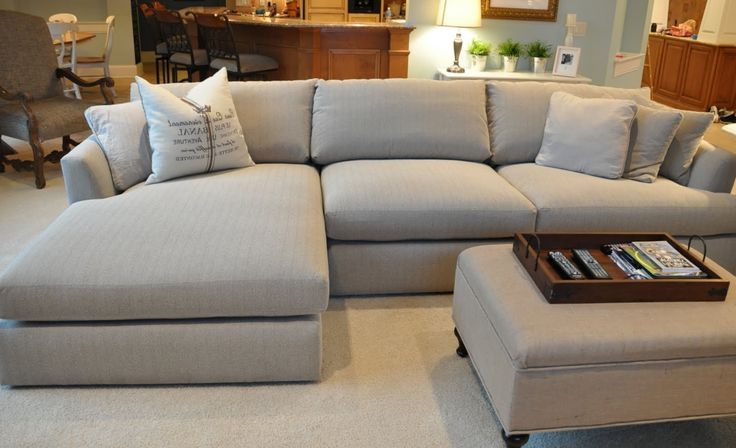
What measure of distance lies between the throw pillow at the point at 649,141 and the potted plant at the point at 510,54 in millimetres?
1898

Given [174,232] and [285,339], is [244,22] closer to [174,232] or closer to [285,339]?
[174,232]

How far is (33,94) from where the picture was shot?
14.8ft

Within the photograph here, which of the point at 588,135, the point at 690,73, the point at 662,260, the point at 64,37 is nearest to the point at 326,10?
the point at 64,37

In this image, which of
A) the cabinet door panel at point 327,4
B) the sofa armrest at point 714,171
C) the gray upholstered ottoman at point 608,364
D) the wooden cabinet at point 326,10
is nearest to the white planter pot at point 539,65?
the sofa armrest at point 714,171

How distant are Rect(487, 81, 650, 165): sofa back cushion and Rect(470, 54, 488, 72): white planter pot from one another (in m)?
1.55

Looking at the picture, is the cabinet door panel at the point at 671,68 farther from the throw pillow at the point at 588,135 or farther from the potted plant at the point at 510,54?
the throw pillow at the point at 588,135

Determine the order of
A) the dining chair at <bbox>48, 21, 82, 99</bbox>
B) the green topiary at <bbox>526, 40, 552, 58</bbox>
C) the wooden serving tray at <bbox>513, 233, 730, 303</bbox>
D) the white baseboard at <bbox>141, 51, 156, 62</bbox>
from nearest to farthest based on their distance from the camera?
the wooden serving tray at <bbox>513, 233, 730, 303</bbox>, the green topiary at <bbox>526, 40, 552, 58</bbox>, the dining chair at <bbox>48, 21, 82, 99</bbox>, the white baseboard at <bbox>141, 51, 156, 62</bbox>

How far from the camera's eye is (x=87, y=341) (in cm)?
206

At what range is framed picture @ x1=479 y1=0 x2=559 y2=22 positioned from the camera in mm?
4812

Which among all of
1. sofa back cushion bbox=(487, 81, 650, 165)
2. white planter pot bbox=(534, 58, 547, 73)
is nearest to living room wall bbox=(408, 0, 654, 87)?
white planter pot bbox=(534, 58, 547, 73)

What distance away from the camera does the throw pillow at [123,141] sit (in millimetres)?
2746

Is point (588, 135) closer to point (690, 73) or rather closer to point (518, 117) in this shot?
point (518, 117)

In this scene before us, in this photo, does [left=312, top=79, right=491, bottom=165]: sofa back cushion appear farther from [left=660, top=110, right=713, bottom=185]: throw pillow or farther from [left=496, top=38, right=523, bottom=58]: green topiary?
[left=496, top=38, right=523, bottom=58]: green topiary

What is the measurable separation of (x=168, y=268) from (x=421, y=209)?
1064 millimetres
